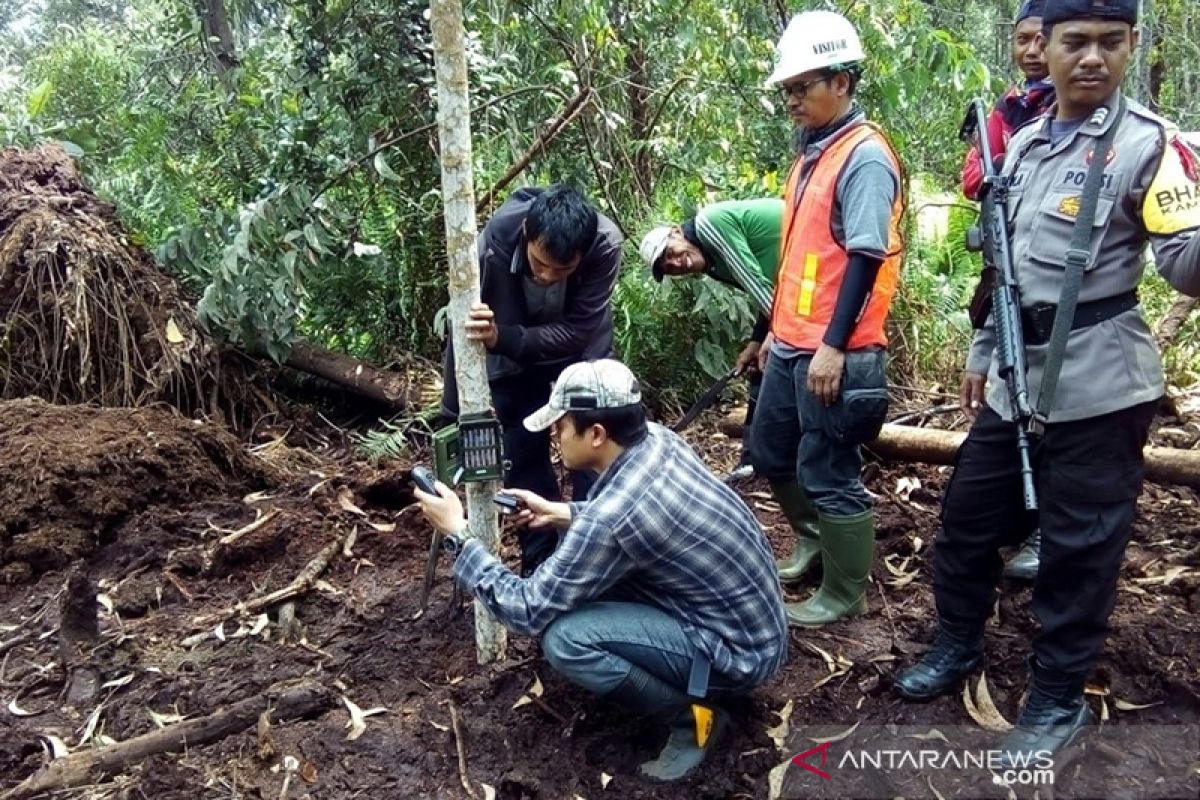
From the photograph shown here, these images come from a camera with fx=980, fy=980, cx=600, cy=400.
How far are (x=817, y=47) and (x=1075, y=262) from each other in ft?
3.97

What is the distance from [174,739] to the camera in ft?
10.1

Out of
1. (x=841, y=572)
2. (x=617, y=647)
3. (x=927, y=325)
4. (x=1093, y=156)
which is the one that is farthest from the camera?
(x=927, y=325)

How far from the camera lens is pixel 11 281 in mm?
5996

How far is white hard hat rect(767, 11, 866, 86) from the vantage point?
328 cm

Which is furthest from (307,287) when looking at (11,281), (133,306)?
(11,281)

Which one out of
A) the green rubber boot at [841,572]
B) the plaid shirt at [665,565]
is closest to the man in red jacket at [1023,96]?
the green rubber boot at [841,572]

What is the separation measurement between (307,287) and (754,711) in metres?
4.18

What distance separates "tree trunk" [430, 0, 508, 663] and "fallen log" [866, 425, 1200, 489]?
2.48 metres

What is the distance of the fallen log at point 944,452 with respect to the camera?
14.4 feet

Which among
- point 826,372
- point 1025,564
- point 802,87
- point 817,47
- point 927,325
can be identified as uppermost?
point 817,47

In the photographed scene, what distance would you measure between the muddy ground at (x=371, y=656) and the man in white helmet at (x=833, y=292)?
0.45 metres

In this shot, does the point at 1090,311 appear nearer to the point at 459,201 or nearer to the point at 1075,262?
the point at 1075,262

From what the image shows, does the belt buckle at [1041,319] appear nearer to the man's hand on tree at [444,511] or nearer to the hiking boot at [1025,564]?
the hiking boot at [1025,564]

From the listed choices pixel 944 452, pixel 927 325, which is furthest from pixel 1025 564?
pixel 927 325
